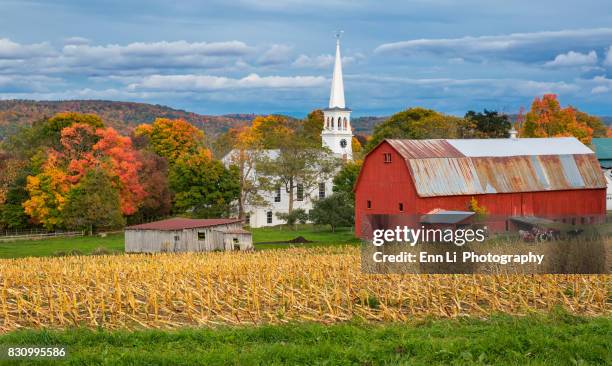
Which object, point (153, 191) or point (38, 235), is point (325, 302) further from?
point (153, 191)

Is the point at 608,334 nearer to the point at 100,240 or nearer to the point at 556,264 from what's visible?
the point at 556,264

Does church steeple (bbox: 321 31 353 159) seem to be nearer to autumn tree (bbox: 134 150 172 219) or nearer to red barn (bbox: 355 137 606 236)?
autumn tree (bbox: 134 150 172 219)

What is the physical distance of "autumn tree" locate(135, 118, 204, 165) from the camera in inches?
3310

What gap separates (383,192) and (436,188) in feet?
10.8

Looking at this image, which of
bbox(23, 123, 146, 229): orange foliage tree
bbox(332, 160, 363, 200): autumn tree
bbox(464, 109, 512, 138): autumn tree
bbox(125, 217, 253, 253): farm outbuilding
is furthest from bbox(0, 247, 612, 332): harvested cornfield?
bbox(464, 109, 512, 138): autumn tree

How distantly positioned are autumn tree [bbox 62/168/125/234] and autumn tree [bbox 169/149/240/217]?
243 inches

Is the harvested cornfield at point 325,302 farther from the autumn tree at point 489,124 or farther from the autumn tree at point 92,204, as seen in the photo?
the autumn tree at point 489,124

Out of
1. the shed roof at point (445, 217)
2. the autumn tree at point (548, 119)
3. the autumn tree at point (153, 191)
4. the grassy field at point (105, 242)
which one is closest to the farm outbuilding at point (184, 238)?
the grassy field at point (105, 242)

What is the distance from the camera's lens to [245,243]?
47.4 m

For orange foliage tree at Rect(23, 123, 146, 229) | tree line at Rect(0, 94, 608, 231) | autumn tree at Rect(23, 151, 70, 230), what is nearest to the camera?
tree line at Rect(0, 94, 608, 231)

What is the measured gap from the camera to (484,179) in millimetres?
47375

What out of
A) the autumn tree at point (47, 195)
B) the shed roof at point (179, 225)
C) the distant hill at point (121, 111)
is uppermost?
the distant hill at point (121, 111)

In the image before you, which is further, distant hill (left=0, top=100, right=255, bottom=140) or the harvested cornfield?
distant hill (left=0, top=100, right=255, bottom=140)

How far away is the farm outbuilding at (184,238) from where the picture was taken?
47344mm
